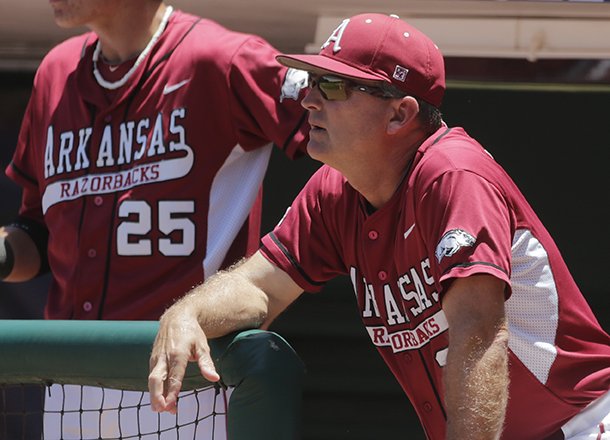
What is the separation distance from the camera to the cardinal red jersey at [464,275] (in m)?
2.15

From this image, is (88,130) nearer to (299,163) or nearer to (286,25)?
(286,25)

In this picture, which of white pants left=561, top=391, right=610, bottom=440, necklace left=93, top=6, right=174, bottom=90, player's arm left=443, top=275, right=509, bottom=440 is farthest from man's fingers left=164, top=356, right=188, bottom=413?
necklace left=93, top=6, right=174, bottom=90

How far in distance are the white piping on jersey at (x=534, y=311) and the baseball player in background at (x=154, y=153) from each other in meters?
0.96

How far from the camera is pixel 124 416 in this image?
2.74m

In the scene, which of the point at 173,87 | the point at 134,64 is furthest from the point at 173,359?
the point at 134,64

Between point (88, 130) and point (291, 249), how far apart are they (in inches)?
36.8

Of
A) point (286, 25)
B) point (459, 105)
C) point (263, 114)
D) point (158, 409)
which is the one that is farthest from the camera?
point (459, 105)

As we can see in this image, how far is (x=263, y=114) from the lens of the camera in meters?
3.15

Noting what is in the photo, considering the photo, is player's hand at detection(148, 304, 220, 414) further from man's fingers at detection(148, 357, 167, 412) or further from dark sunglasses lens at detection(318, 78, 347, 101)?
dark sunglasses lens at detection(318, 78, 347, 101)

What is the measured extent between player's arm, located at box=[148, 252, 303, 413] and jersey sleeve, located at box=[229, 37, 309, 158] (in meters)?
0.52

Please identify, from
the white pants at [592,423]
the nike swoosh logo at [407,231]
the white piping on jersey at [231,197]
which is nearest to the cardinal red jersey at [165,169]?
the white piping on jersey at [231,197]

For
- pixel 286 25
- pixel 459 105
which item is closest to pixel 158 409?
pixel 286 25

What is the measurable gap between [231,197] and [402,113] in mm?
895

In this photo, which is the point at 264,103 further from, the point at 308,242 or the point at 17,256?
the point at 17,256
